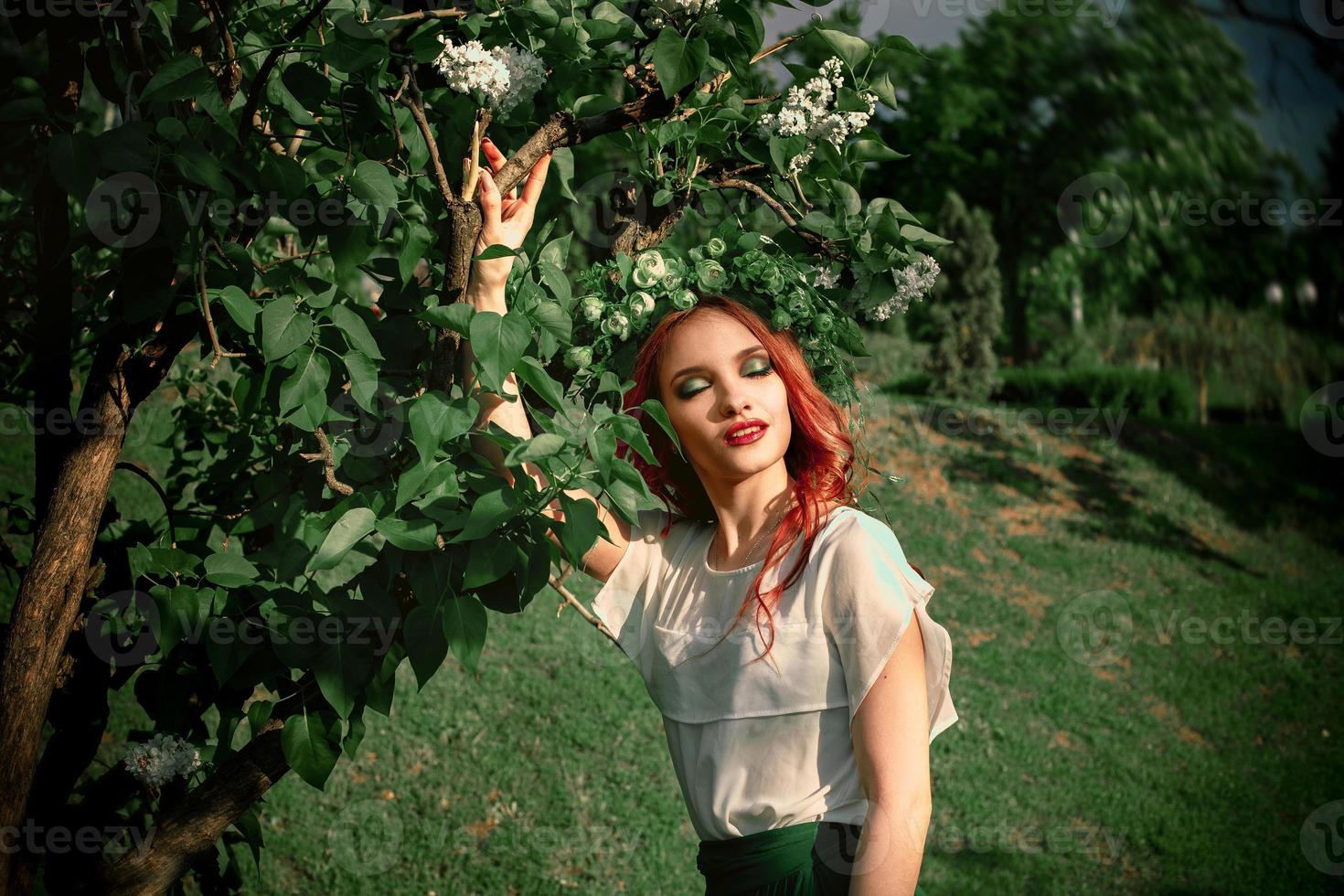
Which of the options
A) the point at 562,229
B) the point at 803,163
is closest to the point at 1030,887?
the point at 803,163

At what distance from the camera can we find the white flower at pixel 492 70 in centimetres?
161

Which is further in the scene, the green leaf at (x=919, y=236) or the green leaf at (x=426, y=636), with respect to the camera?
the green leaf at (x=919, y=236)

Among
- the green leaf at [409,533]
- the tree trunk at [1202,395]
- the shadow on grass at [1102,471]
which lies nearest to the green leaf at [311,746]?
the green leaf at [409,533]

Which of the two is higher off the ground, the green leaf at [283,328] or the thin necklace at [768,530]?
the green leaf at [283,328]

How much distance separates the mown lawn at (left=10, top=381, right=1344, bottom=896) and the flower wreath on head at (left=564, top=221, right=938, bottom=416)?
0.50m

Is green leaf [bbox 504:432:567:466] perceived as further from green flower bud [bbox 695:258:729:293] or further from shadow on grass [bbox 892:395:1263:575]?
shadow on grass [bbox 892:395:1263:575]

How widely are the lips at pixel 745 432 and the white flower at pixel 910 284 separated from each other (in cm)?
31

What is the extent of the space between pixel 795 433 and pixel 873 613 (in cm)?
47

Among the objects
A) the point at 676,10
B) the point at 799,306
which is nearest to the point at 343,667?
the point at 799,306

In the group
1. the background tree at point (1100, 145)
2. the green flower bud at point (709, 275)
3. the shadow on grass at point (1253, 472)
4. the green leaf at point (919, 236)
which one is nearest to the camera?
the green leaf at point (919, 236)

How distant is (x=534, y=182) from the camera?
6.29 feet

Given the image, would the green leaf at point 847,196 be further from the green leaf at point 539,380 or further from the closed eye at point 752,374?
the green leaf at point 539,380

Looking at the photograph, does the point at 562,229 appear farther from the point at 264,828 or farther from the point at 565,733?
the point at 264,828

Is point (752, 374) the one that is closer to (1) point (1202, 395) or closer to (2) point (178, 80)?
(2) point (178, 80)
